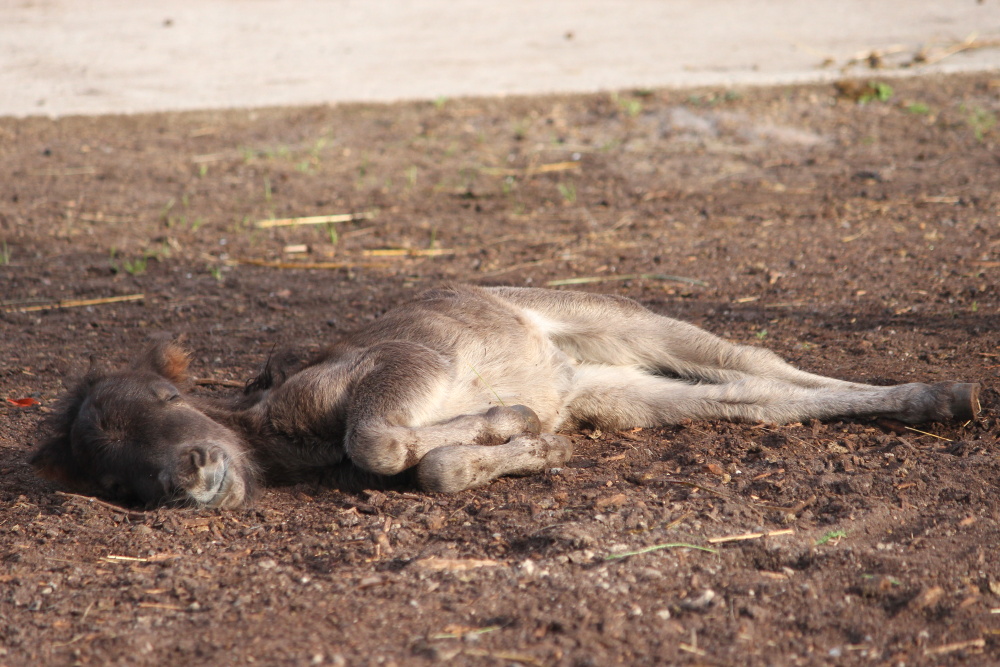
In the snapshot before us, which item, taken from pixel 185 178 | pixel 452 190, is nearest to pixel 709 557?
pixel 452 190

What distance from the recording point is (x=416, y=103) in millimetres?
11188

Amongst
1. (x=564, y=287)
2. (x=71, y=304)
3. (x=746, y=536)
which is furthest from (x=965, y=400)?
(x=71, y=304)

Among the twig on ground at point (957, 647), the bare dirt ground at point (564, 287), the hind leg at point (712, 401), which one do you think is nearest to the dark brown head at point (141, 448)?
the bare dirt ground at point (564, 287)

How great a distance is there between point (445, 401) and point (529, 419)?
0.41 metres

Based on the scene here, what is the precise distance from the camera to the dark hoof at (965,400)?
4.52m

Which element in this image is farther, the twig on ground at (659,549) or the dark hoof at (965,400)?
the dark hoof at (965,400)

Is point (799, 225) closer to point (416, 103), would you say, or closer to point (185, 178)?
A: point (416, 103)

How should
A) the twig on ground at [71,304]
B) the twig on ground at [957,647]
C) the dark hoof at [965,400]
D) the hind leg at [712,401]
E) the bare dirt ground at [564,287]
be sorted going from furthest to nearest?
1. the twig on ground at [71,304]
2. the hind leg at [712,401]
3. the dark hoof at [965,400]
4. the bare dirt ground at [564,287]
5. the twig on ground at [957,647]

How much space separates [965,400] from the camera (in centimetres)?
452

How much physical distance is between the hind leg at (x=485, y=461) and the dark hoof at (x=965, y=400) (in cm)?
185

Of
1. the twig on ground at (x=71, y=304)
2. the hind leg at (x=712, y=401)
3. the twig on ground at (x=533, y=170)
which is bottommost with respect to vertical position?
the hind leg at (x=712, y=401)

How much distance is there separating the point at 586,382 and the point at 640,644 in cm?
228

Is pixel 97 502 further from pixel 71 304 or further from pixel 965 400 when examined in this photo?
pixel 965 400

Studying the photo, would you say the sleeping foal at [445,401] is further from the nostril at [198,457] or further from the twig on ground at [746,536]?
the twig on ground at [746,536]
